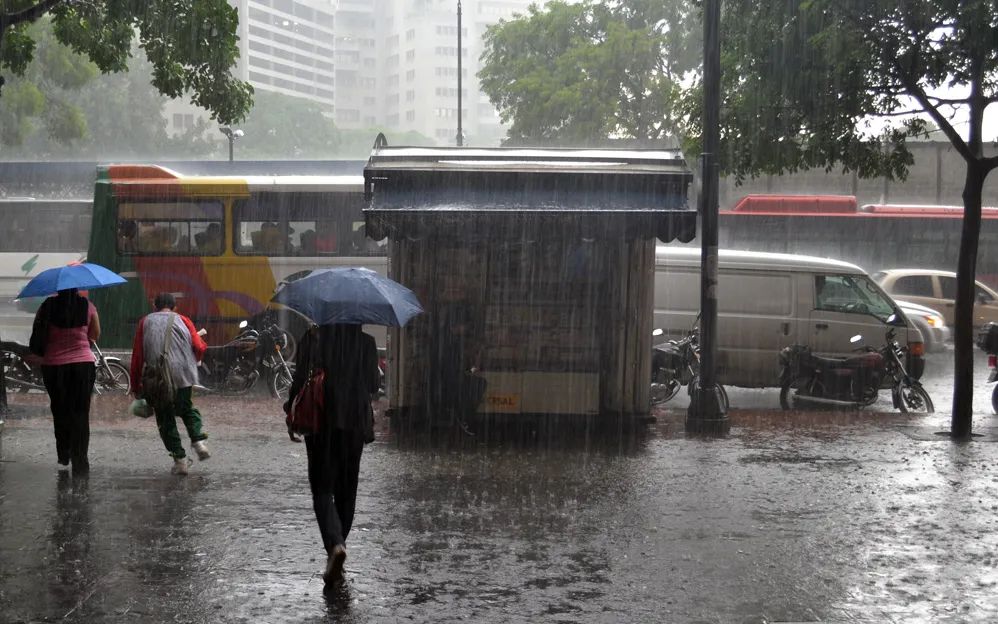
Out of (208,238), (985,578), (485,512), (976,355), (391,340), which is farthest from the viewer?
(976,355)

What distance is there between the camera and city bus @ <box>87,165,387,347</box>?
56.2 ft

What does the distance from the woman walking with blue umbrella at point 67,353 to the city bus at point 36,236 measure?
2407 cm

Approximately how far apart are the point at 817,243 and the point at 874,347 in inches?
546

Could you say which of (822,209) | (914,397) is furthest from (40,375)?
(822,209)

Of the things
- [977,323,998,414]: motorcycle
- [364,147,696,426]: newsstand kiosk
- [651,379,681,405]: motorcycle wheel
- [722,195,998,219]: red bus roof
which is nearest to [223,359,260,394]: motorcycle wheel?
[364,147,696,426]: newsstand kiosk

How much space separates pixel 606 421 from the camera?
40.7 ft

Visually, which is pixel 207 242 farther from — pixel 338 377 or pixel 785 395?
pixel 338 377

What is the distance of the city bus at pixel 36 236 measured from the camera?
106 feet

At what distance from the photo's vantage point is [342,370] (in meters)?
6.53

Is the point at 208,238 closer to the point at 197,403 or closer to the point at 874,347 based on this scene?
the point at 197,403

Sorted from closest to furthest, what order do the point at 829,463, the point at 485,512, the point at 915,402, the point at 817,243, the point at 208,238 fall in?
the point at 485,512 → the point at 829,463 → the point at 915,402 → the point at 208,238 → the point at 817,243

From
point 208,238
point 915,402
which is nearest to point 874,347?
point 915,402

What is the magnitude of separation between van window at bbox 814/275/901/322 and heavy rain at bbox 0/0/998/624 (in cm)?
7

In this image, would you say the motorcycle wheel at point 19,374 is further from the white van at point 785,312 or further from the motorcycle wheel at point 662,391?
the white van at point 785,312
